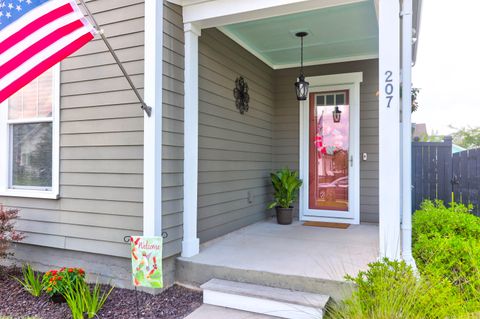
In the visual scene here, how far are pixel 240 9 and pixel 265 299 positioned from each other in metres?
2.50

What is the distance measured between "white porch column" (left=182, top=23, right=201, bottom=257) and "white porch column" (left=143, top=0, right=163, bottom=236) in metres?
0.35

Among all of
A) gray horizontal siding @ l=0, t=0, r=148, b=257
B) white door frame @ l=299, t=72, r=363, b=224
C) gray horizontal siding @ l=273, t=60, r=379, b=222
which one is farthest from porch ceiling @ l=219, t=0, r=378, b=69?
gray horizontal siding @ l=0, t=0, r=148, b=257

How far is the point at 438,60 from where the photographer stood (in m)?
24.5

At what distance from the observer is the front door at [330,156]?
→ 511cm

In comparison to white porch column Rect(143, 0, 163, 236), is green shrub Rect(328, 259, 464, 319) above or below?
below

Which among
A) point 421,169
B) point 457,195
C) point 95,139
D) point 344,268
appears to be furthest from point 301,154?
point 95,139

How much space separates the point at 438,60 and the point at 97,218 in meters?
27.4

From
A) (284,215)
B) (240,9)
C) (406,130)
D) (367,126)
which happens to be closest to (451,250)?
(406,130)

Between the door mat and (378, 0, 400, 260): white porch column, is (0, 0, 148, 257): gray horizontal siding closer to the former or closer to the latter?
(378, 0, 400, 260): white porch column

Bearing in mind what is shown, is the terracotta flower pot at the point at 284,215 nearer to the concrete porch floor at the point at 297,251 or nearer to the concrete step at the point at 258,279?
the concrete porch floor at the point at 297,251

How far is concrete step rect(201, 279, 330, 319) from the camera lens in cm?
251

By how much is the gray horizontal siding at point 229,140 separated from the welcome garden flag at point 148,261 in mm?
1181

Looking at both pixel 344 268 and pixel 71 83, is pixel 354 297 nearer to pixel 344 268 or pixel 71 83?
pixel 344 268

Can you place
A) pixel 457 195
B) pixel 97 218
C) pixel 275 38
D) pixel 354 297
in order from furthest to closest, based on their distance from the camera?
pixel 457 195 → pixel 275 38 → pixel 97 218 → pixel 354 297
